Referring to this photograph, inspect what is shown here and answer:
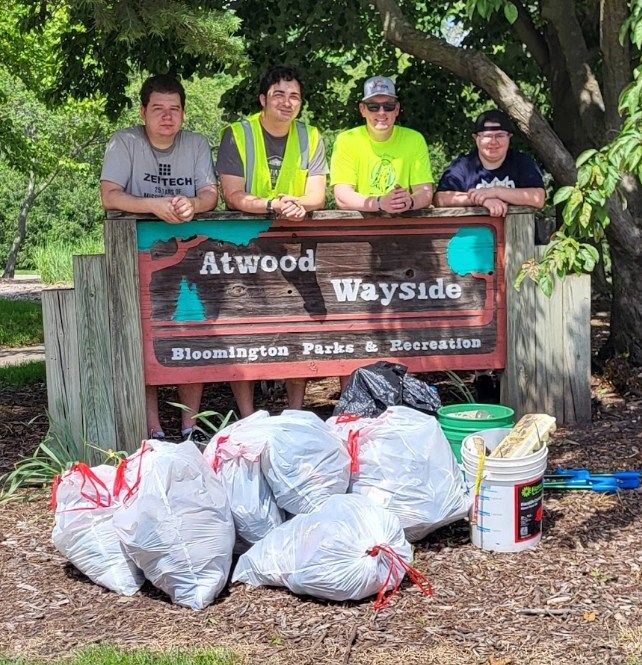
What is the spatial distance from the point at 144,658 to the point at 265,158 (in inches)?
120

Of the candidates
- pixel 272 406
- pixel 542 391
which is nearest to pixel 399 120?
pixel 272 406

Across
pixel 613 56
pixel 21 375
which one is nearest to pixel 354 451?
pixel 613 56

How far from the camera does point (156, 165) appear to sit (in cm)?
552

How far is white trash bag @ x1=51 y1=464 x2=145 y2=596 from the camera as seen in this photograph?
4.11 metres

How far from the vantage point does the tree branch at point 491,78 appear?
261 inches

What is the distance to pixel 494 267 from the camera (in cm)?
594

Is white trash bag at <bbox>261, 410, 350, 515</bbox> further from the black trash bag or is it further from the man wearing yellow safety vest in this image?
the man wearing yellow safety vest

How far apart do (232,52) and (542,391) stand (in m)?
2.67

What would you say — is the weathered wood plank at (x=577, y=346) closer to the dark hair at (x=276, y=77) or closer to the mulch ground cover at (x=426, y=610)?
the mulch ground cover at (x=426, y=610)

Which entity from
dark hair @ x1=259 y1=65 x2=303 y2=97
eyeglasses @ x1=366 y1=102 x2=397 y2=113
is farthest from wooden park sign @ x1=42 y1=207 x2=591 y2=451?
dark hair @ x1=259 y1=65 x2=303 y2=97

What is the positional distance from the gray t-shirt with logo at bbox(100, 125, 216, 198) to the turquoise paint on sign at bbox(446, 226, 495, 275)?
1.46 metres

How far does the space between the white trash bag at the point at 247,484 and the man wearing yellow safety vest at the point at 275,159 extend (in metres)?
1.67

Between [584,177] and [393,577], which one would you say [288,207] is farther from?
[393,577]

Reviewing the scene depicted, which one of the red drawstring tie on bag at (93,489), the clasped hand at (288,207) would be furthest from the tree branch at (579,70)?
the red drawstring tie on bag at (93,489)
